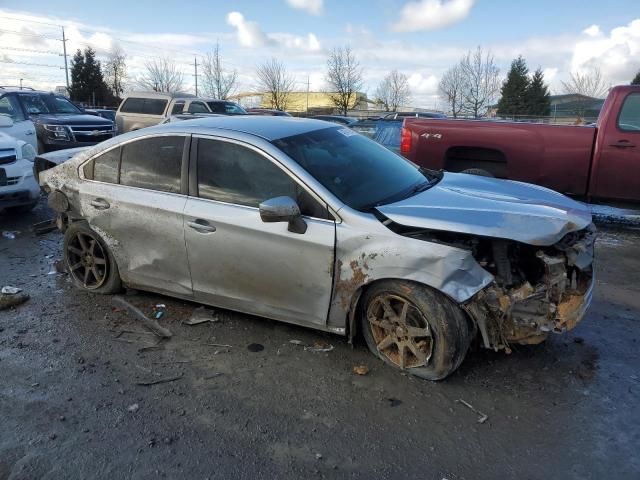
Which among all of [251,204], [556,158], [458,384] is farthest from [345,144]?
[556,158]

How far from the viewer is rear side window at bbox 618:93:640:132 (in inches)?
275

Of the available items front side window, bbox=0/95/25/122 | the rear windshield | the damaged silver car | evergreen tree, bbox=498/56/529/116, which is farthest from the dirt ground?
evergreen tree, bbox=498/56/529/116

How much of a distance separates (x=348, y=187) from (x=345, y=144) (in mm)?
703

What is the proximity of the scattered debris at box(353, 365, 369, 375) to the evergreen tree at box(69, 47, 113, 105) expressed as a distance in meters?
56.2

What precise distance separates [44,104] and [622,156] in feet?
39.5

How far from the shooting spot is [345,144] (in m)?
4.42

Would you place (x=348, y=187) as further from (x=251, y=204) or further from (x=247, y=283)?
(x=247, y=283)

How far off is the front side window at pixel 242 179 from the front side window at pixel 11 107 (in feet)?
27.6

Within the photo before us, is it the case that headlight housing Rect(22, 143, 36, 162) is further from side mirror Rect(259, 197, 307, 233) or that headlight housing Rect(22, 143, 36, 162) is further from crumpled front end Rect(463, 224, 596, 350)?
crumpled front end Rect(463, 224, 596, 350)

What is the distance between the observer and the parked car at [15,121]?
28.9 feet

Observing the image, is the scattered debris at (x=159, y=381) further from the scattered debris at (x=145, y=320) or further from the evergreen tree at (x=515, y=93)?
the evergreen tree at (x=515, y=93)

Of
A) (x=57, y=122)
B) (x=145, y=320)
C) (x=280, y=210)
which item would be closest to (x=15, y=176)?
(x=145, y=320)

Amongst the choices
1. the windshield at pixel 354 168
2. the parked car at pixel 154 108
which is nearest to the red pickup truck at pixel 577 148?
the windshield at pixel 354 168

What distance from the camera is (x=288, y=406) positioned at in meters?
3.27
